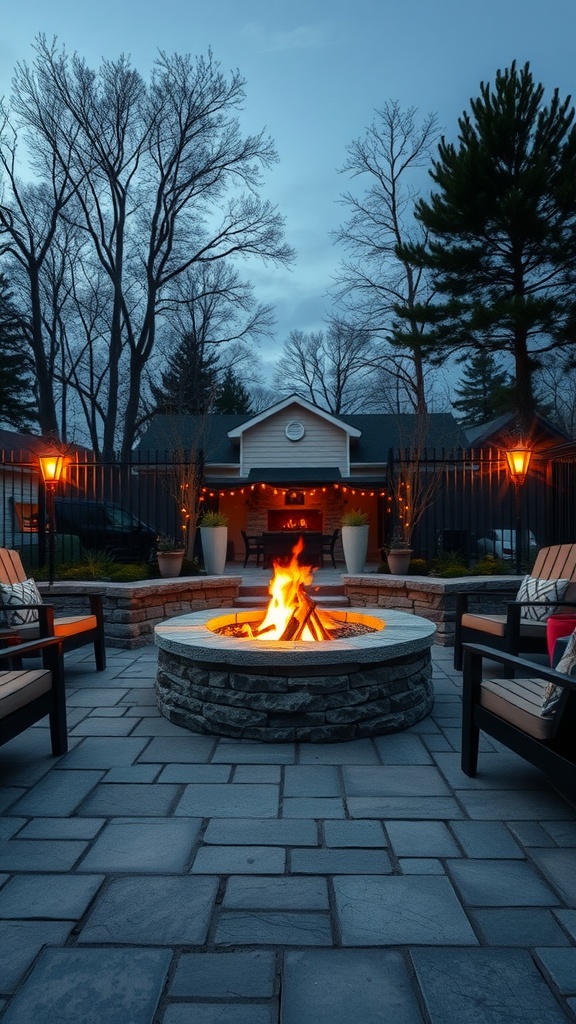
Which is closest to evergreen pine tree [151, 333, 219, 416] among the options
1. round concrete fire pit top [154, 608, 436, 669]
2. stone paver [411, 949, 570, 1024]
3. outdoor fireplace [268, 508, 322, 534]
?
outdoor fireplace [268, 508, 322, 534]

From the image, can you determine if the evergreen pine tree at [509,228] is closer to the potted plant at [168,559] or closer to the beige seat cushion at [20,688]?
the potted plant at [168,559]

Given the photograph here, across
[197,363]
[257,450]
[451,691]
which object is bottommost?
[451,691]

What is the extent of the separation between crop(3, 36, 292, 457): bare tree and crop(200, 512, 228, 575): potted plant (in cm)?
924

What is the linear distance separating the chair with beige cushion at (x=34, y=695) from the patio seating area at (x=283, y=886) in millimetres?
209

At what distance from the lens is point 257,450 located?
52.4 feet

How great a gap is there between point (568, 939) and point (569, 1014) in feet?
1.05

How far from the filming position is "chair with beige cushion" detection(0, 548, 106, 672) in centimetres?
465

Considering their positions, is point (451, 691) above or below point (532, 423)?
below

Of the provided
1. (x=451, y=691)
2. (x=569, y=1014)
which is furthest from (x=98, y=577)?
(x=569, y=1014)

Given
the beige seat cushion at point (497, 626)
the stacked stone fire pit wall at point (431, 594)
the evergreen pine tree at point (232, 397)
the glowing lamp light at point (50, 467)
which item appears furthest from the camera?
the evergreen pine tree at point (232, 397)

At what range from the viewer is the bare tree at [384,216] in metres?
18.7

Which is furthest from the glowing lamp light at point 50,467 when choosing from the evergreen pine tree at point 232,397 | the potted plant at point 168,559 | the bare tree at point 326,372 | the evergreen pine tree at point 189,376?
the evergreen pine tree at point 232,397

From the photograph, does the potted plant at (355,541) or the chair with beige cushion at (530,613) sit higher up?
the potted plant at (355,541)

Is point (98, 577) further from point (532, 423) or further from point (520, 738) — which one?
point (532, 423)
